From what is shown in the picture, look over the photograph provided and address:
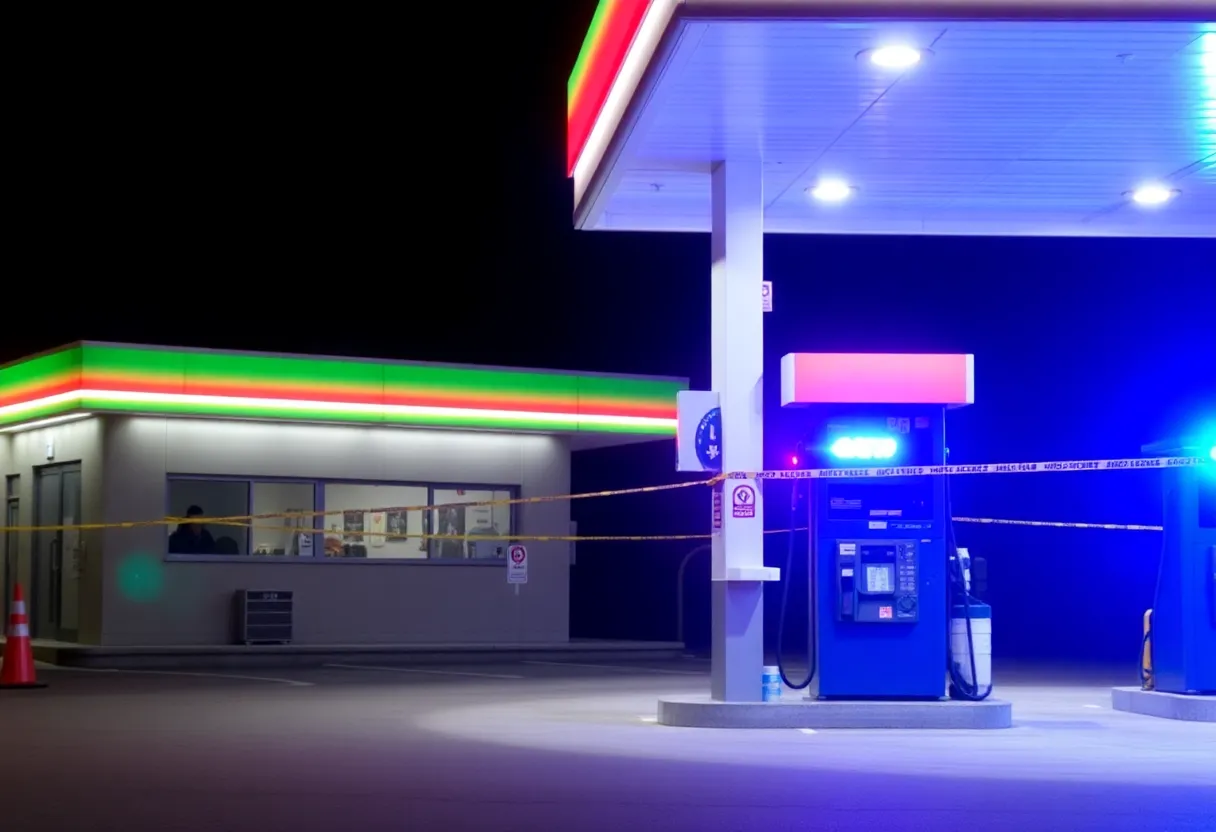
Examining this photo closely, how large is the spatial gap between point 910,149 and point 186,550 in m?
13.8

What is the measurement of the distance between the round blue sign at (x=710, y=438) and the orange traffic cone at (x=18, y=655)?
7.69m

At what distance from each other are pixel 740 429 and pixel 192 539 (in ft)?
40.9

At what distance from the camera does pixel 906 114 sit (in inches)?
513

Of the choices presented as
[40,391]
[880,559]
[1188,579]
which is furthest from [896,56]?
[40,391]

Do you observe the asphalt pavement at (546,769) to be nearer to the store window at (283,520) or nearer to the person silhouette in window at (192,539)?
the person silhouette in window at (192,539)

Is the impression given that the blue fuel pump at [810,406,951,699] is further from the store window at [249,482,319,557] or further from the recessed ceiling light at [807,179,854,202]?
the store window at [249,482,319,557]

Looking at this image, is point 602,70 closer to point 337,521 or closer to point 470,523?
point 337,521

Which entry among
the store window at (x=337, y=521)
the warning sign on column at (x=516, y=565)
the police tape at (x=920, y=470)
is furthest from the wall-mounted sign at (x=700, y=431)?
the warning sign on column at (x=516, y=565)

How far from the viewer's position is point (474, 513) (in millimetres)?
26250

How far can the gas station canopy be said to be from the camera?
10836 millimetres

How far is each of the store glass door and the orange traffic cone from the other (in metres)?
6.70

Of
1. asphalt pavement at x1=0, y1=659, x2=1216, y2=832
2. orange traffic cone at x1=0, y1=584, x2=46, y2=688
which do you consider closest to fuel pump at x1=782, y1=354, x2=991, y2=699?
asphalt pavement at x1=0, y1=659, x2=1216, y2=832

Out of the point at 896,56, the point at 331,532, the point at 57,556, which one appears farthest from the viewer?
the point at 57,556

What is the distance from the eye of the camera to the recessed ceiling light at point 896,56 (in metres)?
11.3
